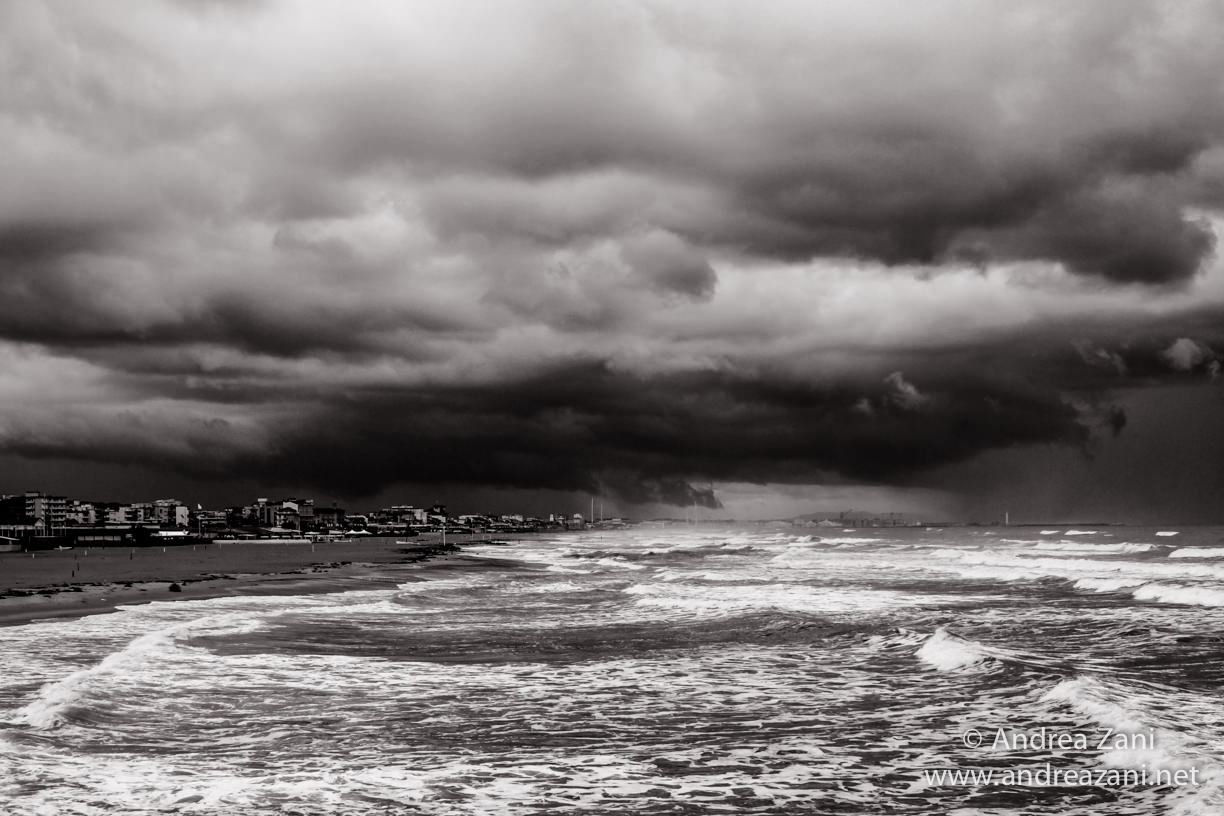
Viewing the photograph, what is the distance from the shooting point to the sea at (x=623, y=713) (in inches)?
475

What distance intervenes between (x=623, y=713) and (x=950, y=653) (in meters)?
9.00

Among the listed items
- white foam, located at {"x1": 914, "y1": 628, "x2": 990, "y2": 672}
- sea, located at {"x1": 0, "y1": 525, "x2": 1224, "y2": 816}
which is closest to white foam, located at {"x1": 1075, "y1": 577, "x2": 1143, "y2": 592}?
sea, located at {"x1": 0, "y1": 525, "x2": 1224, "y2": 816}

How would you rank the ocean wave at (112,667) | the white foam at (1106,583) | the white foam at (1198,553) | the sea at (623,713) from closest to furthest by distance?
the sea at (623,713) < the ocean wave at (112,667) < the white foam at (1106,583) < the white foam at (1198,553)

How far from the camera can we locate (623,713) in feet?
56.8

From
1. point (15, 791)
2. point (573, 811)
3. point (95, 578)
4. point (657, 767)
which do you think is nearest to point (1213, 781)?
point (657, 767)

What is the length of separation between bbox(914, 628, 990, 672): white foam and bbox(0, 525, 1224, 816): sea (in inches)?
4.3

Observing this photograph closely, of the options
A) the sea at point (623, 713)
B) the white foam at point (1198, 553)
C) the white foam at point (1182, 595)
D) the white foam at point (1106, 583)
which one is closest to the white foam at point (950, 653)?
the sea at point (623, 713)

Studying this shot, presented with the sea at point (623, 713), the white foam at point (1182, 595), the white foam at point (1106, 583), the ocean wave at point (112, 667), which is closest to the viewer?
the sea at point (623, 713)

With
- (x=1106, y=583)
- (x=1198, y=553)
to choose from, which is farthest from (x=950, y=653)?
(x=1198, y=553)

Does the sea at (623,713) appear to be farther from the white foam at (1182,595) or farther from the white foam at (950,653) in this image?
the white foam at (1182,595)

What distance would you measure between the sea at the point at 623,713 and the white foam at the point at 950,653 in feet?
0.36

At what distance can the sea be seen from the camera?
12062mm

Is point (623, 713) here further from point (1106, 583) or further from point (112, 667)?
point (1106, 583)

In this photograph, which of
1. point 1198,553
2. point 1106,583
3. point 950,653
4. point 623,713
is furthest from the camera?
point 1198,553
